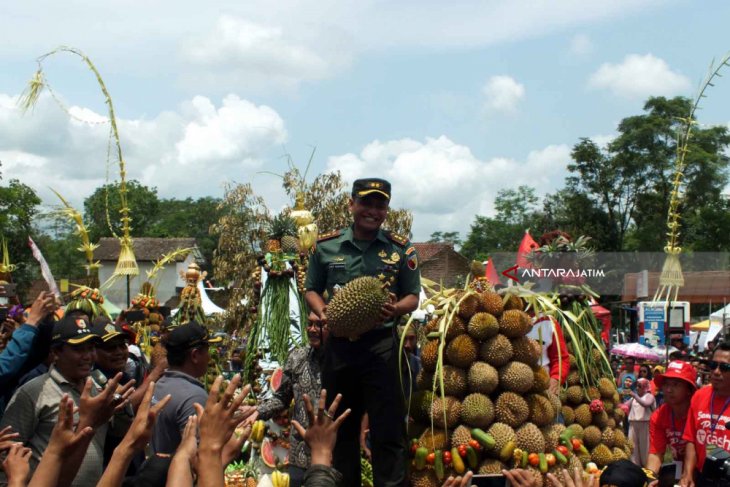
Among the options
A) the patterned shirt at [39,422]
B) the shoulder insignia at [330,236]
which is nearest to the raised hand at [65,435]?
the patterned shirt at [39,422]

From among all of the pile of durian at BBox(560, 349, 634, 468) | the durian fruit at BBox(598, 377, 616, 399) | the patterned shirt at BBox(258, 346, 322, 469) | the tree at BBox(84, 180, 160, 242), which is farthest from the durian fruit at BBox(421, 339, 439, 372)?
the tree at BBox(84, 180, 160, 242)

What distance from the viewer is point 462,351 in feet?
15.5

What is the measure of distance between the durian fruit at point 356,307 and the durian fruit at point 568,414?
3.12 metres

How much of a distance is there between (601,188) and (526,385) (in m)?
34.9

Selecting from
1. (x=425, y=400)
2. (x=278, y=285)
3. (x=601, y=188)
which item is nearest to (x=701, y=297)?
(x=601, y=188)

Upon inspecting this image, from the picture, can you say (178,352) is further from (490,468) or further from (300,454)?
(490,468)

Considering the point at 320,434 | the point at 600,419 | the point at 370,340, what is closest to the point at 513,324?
the point at 370,340

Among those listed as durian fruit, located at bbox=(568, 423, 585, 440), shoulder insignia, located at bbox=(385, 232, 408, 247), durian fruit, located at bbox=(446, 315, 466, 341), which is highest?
shoulder insignia, located at bbox=(385, 232, 408, 247)

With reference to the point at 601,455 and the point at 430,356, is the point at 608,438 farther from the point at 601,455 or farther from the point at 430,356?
the point at 430,356

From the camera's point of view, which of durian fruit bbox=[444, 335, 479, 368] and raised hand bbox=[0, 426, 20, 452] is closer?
raised hand bbox=[0, 426, 20, 452]

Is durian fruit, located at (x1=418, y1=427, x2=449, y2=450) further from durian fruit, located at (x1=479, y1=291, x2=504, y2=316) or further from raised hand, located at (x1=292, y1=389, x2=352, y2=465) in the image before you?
raised hand, located at (x1=292, y1=389, x2=352, y2=465)

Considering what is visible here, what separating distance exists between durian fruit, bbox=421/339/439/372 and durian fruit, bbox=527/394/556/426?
2.03 feet

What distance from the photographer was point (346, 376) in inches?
175

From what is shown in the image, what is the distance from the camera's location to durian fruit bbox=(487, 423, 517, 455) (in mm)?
4535
